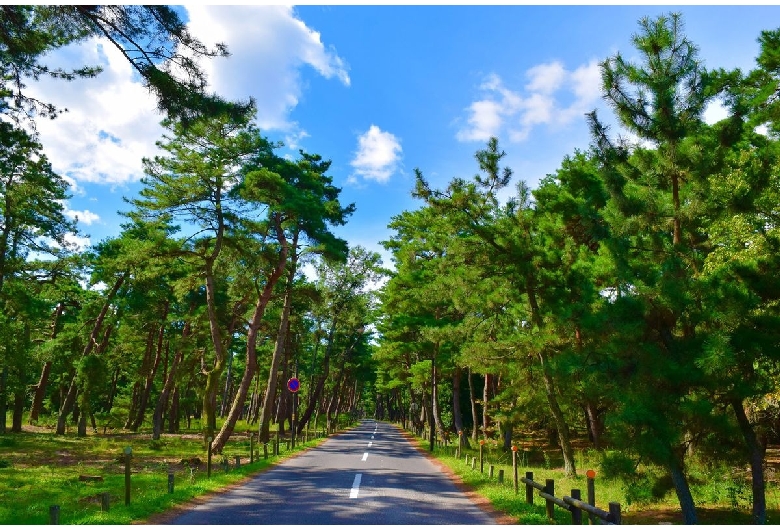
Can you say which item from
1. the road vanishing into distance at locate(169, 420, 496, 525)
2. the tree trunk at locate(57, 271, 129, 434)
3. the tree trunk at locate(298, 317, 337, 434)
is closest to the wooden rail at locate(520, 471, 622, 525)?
the road vanishing into distance at locate(169, 420, 496, 525)

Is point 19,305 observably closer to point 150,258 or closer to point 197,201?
point 150,258

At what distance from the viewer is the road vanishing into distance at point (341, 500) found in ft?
26.6

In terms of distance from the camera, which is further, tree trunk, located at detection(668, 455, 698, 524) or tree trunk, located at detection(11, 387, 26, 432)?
tree trunk, located at detection(11, 387, 26, 432)

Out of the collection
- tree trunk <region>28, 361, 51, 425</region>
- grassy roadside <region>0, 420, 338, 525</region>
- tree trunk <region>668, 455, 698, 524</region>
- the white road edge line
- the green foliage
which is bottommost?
grassy roadside <region>0, 420, 338, 525</region>

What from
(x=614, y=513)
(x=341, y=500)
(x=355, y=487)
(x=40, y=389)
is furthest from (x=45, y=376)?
(x=614, y=513)

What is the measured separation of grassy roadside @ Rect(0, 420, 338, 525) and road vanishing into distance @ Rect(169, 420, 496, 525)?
31.8 inches

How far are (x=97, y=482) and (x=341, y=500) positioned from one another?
7252mm

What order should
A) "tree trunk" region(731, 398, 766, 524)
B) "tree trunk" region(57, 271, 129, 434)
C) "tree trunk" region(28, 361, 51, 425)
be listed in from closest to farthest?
"tree trunk" region(731, 398, 766, 524) → "tree trunk" region(57, 271, 129, 434) → "tree trunk" region(28, 361, 51, 425)

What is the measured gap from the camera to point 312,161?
26953 mm

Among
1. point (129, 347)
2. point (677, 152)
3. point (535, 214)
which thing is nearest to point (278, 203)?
point (535, 214)

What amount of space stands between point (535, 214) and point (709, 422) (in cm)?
980

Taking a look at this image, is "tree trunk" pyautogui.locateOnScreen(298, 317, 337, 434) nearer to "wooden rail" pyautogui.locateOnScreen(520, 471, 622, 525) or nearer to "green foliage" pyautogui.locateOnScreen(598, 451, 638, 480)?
"wooden rail" pyautogui.locateOnScreen(520, 471, 622, 525)

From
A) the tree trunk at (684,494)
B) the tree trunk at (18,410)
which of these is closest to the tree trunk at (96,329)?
the tree trunk at (18,410)

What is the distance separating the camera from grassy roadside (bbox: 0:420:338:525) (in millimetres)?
8500
